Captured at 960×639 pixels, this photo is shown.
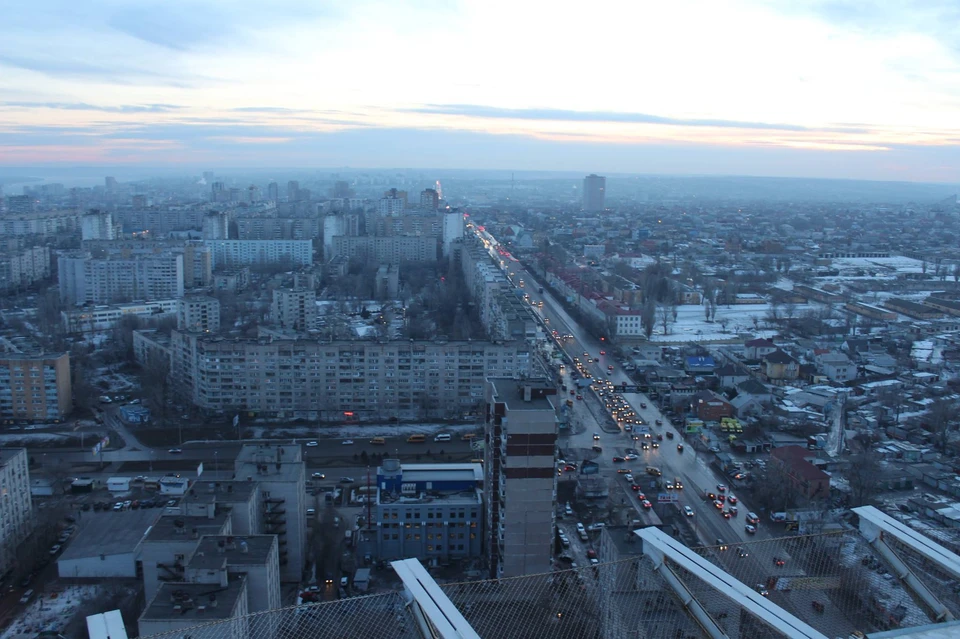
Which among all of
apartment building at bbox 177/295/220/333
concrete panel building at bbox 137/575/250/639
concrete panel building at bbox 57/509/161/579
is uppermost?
concrete panel building at bbox 137/575/250/639

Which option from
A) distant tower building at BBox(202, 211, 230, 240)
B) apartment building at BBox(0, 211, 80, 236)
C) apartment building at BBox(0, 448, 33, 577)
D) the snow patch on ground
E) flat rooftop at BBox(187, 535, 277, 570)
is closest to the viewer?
flat rooftop at BBox(187, 535, 277, 570)

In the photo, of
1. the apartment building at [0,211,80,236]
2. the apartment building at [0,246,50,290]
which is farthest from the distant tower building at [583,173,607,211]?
the apartment building at [0,246,50,290]

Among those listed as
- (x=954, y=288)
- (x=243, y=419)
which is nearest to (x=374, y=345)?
(x=243, y=419)

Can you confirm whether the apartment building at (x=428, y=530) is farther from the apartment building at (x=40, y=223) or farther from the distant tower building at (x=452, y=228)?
the apartment building at (x=40, y=223)

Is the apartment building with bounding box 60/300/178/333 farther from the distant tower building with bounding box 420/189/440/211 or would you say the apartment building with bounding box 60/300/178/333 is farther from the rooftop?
the distant tower building with bounding box 420/189/440/211

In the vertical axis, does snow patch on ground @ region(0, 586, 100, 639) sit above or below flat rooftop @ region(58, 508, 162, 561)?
below

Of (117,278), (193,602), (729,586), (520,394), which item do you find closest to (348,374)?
(520,394)

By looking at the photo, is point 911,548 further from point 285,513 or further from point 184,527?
point 285,513
